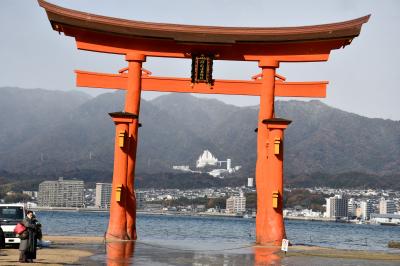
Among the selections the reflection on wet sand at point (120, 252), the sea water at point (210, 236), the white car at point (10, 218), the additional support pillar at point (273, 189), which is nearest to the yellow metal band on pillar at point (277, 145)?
the additional support pillar at point (273, 189)

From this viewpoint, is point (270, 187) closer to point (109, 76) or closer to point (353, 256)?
point (353, 256)

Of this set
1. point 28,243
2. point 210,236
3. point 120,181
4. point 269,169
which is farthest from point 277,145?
point 210,236

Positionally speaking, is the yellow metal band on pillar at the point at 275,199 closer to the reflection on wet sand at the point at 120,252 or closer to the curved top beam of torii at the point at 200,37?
the curved top beam of torii at the point at 200,37

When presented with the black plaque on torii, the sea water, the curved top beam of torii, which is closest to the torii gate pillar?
the curved top beam of torii

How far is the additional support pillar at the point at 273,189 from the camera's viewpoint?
3155 cm

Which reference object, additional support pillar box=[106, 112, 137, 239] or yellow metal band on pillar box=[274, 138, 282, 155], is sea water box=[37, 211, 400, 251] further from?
yellow metal band on pillar box=[274, 138, 282, 155]

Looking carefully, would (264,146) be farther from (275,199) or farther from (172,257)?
(172,257)

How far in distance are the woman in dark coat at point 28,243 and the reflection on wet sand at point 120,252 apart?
2.38 meters

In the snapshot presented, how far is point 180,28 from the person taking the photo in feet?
104

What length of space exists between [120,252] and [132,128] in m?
7.91

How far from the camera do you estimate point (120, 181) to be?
31.4 m

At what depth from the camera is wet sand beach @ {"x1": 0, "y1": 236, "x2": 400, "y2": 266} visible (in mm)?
22422

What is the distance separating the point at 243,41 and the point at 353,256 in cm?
1083

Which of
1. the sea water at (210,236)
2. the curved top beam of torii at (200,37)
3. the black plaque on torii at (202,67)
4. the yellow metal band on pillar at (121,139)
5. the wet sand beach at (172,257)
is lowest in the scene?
the sea water at (210,236)
